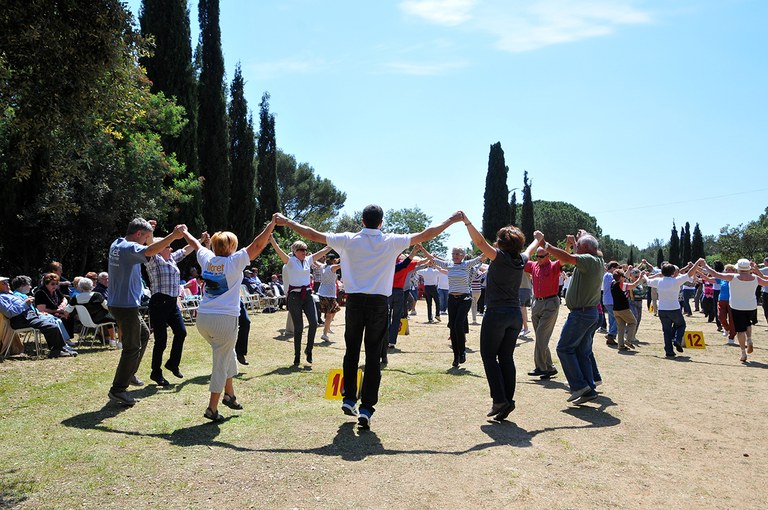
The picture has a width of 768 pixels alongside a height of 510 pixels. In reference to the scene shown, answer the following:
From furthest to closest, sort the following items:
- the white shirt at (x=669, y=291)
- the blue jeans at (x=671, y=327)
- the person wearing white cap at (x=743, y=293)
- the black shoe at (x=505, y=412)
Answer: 1. the white shirt at (x=669, y=291)
2. the blue jeans at (x=671, y=327)
3. the person wearing white cap at (x=743, y=293)
4. the black shoe at (x=505, y=412)

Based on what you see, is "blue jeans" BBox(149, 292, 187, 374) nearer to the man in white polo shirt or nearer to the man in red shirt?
the man in white polo shirt

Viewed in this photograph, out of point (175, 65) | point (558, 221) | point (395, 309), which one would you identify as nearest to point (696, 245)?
point (558, 221)

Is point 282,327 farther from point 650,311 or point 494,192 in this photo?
point 494,192

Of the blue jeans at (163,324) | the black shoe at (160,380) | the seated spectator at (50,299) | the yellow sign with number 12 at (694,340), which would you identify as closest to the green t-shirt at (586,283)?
the blue jeans at (163,324)

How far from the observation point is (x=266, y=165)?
40500mm

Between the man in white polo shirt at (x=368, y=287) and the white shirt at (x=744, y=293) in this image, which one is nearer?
the man in white polo shirt at (x=368, y=287)

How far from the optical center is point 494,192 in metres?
48.6

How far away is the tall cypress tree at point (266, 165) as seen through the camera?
4009 centimetres

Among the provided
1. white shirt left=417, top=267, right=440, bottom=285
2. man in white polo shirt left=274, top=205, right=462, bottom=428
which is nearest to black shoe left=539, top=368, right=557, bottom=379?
man in white polo shirt left=274, top=205, right=462, bottom=428

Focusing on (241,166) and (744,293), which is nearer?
(744,293)

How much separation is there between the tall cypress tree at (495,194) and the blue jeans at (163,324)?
137ft

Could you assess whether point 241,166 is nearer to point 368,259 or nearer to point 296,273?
point 296,273

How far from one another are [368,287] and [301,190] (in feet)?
180

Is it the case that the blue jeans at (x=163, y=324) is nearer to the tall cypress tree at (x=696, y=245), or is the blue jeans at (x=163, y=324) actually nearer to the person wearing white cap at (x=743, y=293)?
the person wearing white cap at (x=743, y=293)
